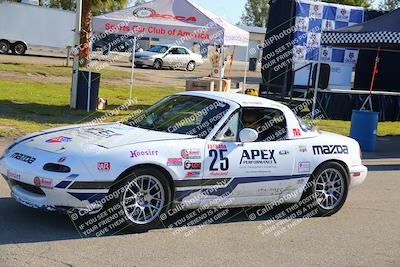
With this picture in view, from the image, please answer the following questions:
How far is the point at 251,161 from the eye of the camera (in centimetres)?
683

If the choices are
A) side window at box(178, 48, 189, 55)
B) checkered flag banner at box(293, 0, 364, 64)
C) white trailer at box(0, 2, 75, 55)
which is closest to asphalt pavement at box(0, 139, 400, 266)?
checkered flag banner at box(293, 0, 364, 64)

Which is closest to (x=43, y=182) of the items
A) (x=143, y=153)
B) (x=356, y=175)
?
(x=143, y=153)

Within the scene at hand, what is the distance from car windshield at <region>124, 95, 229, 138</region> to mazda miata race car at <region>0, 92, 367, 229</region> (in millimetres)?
12

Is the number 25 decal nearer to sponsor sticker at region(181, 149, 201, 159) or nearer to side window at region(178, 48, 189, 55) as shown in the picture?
sponsor sticker at region(181, 149, 201, 159)

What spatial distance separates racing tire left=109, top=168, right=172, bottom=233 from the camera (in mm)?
6066

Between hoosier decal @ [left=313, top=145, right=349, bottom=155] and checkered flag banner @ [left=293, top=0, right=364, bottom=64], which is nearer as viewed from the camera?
hoosier decal @ [left=313, top=145, right=349, bottom=155]

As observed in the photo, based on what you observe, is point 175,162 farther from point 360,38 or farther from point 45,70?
point 45,70

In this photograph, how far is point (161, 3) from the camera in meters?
16.4

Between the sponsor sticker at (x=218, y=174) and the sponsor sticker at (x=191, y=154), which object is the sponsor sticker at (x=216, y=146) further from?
the sponsor sticker at (x=218, y=174)

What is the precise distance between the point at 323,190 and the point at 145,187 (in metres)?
2.54

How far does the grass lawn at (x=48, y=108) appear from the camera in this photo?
527 inches

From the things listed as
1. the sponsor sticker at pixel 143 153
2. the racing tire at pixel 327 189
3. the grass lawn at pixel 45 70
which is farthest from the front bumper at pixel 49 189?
the grass lawn at pixel 45 70

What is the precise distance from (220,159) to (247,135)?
41cm

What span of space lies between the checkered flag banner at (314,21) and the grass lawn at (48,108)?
148 inches
